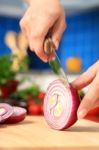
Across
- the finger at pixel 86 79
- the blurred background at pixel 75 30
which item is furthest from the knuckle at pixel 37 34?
the blurred background at pixel 75 30

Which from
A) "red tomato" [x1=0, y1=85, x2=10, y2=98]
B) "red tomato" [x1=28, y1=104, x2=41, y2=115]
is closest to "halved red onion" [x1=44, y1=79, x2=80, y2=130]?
"red tomato" [x1=28, y1=104, x2=41, y2=115]

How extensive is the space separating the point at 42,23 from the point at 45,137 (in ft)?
0.76

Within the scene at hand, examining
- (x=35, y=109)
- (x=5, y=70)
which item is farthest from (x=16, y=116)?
(x=5, y=70)

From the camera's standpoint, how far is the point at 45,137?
67 centimetres

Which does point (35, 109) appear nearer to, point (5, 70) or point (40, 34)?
point (5, 70)

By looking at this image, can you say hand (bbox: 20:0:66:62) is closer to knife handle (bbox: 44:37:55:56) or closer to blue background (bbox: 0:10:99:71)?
knife handle (bbox: 44:37:55:56)

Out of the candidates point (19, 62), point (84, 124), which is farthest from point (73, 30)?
point (84, 124)

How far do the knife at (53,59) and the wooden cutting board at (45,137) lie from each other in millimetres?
105

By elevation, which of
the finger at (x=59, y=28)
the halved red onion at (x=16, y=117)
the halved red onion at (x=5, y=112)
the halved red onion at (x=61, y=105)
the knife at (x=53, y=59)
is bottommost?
the halved red onion at (x=16, y=117)

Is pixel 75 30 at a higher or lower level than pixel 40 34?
lower

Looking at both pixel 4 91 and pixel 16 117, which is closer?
pixel 16 117

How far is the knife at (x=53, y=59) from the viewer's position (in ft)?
2.51

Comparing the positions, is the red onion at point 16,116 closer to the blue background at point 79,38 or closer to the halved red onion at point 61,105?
the halved red onion at point 61,105

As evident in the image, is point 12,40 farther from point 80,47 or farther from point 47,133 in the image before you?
point 47,133
